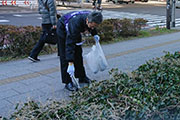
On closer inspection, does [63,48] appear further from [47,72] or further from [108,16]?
[108,16]

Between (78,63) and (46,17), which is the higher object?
(46,17)

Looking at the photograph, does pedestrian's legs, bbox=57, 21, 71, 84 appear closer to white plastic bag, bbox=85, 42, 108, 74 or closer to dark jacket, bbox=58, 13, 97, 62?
dark jacket, bbox=58, 13, 97, 62

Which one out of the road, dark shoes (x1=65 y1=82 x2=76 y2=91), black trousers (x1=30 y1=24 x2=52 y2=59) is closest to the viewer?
dark shoes (x1=65 y1=82 x2=76 y2=91)

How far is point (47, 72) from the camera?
18.7 ft

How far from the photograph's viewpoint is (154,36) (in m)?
10.8

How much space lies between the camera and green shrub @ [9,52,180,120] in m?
2.96

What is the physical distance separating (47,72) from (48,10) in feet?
5.07

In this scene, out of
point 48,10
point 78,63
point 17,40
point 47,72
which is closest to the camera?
point 78,63

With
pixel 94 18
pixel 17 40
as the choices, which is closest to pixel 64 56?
pixel 94 18

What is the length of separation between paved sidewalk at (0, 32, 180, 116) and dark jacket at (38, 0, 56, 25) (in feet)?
3.36

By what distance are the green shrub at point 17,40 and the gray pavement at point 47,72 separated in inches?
17.3

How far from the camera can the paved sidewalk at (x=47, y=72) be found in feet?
14.3

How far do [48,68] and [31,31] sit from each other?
168cm

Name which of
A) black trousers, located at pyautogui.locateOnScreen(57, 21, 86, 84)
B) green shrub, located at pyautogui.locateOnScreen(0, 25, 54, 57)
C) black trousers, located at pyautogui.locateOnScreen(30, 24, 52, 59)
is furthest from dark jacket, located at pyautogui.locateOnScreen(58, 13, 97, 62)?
green shrub, located at pyautogui.locateOnScreen(0, 25, 54, 57)
